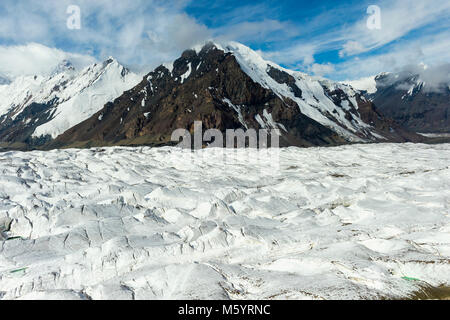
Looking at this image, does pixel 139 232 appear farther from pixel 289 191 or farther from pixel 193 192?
pixel 289 191

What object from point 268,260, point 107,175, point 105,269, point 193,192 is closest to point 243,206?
point 193,192

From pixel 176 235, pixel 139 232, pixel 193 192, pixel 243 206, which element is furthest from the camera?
pixel 193 192

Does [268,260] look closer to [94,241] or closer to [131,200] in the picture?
[94,241]

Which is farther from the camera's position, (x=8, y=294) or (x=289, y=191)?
(x=289, y=191)

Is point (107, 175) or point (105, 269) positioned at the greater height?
point (107, 175)
